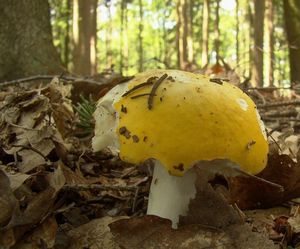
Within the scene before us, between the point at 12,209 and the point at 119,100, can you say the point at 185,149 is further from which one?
the point at 12,209

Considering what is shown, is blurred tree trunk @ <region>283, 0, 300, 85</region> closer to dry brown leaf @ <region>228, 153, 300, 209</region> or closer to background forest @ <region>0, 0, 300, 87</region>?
background forest @ <region>0, 0, 300, 87</region>

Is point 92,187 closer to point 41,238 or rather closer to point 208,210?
point 41,238

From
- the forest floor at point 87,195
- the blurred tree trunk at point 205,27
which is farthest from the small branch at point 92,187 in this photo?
the blurred tree trunk at point 205,27

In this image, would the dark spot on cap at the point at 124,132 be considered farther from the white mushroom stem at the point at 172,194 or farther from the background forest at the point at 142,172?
the white mushroom stem at the point at 172,194

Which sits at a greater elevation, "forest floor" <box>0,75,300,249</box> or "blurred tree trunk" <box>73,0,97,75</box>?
"blurred tree trunk" <box>73,0,97,75</box>

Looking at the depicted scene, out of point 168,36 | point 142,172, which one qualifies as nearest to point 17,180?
point 142,172

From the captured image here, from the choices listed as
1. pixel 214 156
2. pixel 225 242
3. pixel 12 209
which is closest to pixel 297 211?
pixel 225 242

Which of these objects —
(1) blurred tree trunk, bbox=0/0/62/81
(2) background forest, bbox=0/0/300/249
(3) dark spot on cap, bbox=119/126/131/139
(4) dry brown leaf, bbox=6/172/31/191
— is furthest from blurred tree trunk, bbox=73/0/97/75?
(3) dark spot on cap, bbox=119/126/131/139
